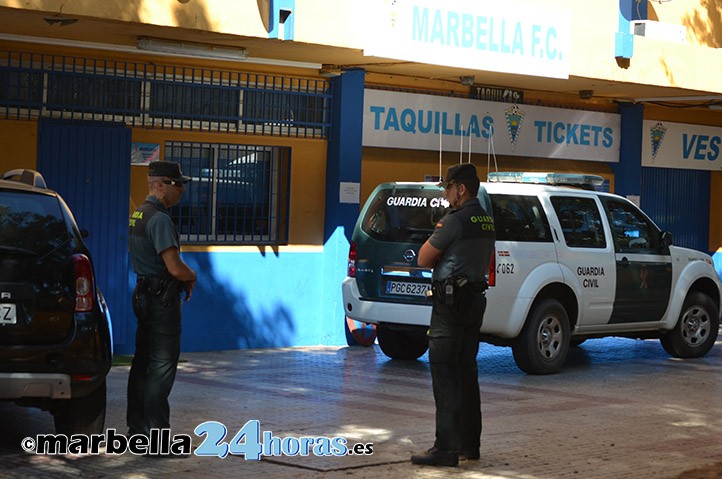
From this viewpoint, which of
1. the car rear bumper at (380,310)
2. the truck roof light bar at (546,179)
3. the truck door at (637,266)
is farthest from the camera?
the truck roof light bar at (546,179)

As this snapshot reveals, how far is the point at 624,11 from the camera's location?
1673cm

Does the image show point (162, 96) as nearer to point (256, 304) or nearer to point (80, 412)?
point (256, 304)

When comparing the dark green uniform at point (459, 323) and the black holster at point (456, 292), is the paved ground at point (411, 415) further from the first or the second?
the black holster at point (456, 292)

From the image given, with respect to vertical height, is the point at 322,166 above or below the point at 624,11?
below

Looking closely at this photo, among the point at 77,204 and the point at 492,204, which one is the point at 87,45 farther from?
the point at 492,204

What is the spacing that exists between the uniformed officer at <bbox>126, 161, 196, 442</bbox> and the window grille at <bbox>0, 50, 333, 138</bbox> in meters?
5.02

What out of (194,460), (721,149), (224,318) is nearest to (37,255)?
(194,460)

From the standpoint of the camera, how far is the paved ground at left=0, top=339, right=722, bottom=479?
7.45 m

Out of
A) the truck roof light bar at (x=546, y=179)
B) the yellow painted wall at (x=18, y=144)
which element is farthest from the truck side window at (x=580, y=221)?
the yellow painted wall at (x=18, y=144)

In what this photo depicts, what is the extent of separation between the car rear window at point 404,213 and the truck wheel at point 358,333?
2.48m

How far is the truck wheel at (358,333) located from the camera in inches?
566

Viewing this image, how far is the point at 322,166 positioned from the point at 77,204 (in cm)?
320

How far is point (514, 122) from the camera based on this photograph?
1645 centimetres

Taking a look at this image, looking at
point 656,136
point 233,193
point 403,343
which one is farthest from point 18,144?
point 656,136
